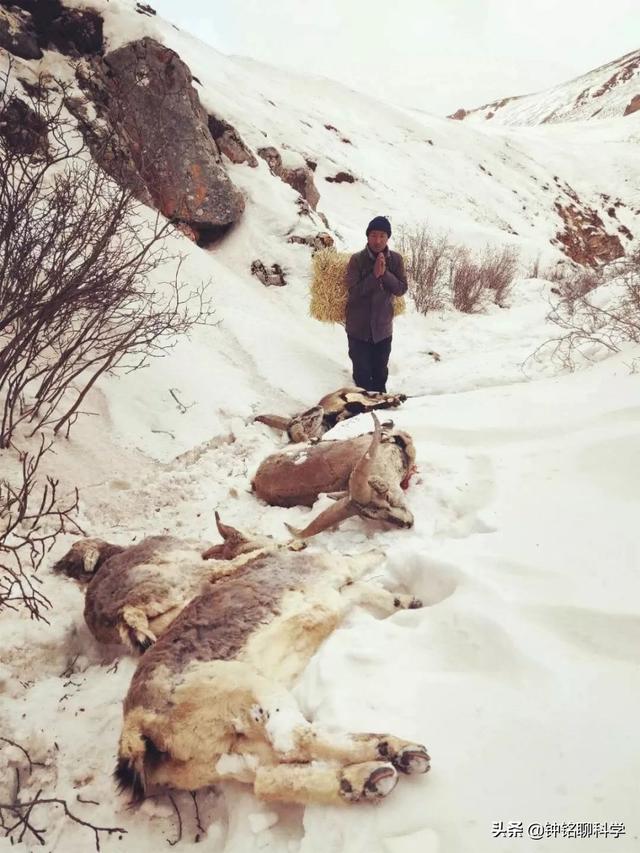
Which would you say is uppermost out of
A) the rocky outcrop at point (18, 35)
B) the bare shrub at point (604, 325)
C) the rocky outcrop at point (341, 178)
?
the rocky outcrop at point (18, 35)

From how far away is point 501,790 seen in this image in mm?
1279

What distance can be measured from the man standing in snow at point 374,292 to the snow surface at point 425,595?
0.67 metres

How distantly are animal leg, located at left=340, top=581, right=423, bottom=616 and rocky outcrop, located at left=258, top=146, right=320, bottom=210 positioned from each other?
26.6 ft

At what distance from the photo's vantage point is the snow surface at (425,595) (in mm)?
1329

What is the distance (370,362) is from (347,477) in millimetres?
2255

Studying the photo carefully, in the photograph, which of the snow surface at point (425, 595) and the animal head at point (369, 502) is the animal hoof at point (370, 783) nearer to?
the snow surface at point (425, 595)

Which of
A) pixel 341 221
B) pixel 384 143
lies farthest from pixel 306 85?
pixel 341 221

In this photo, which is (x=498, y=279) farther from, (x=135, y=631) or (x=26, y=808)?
(x=26, y=808)

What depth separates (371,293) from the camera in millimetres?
4895

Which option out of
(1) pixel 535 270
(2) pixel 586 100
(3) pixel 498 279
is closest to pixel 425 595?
(3) pixel 498 279

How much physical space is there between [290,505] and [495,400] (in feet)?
6.45

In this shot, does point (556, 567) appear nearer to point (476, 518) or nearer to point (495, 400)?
point (476, 518)

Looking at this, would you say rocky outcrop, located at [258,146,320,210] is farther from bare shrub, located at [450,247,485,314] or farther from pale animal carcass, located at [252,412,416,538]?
pale animal carcass, located at [252,412,416,538]

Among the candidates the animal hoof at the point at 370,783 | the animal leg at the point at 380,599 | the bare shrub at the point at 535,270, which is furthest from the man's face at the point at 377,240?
the bare shrub at the point at 535,270
